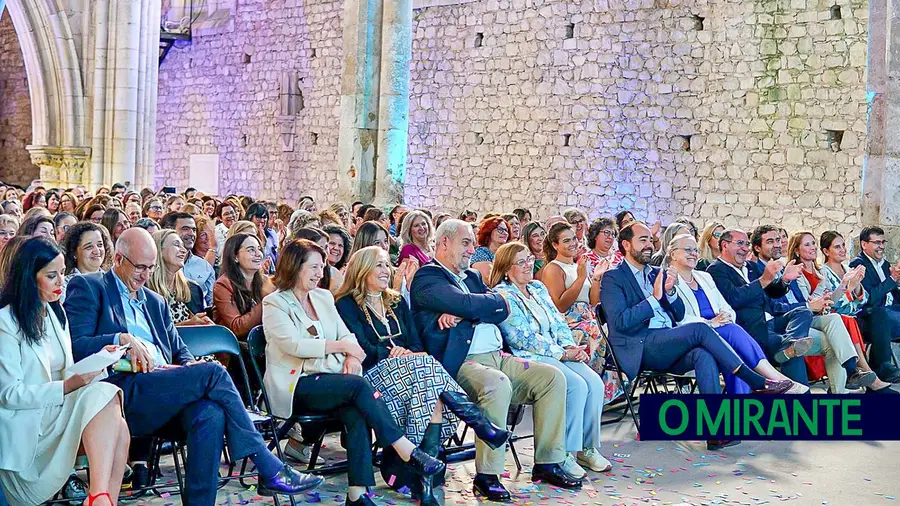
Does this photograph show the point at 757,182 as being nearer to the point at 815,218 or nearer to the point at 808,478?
the point at 815,218

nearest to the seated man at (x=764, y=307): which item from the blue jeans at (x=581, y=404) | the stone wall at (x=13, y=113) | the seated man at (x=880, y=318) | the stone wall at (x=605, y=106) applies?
the seated man at (x=880, y=318)

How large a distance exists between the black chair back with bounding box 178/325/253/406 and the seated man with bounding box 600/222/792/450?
2.04m

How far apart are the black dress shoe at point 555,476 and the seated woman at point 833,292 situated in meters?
2.67

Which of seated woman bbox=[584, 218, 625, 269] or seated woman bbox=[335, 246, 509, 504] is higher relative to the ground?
seated woman bbox=[584, 218, 625, 269]

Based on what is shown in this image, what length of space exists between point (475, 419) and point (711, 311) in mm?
Answer: 2121

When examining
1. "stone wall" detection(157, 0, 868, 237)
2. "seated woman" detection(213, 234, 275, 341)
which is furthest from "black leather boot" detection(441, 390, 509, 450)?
"stone wall" detection(157, 0, 868, 237)

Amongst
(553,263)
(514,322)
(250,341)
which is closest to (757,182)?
(553,263)

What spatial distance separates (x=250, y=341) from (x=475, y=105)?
440 inches

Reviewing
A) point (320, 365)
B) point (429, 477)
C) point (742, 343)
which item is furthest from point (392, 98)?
point (429, 477)

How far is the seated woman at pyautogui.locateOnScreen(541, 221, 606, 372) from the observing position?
19.5 feet

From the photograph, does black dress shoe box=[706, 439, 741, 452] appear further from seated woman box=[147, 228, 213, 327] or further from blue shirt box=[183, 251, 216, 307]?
blue shirt box=[183, 251, 216, 307]

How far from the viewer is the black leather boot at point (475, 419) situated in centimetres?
445

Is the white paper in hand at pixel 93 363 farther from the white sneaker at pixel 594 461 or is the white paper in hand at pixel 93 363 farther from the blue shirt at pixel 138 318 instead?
the white sneaker at pixel 594 461

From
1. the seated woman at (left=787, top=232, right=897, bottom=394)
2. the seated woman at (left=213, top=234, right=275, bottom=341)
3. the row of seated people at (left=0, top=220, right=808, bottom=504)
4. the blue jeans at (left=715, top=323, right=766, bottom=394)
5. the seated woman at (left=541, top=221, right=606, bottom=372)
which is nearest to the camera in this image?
the row of seated people at (left=0, top=220, right=808, bottom=504)
